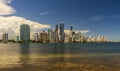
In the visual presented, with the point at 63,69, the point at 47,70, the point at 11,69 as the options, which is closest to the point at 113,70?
the point at 63,69

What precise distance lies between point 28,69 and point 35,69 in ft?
3.79

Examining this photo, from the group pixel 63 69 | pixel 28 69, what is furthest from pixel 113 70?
pixel 28 69

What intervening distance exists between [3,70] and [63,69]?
368 inches

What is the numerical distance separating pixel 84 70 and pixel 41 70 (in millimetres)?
6678

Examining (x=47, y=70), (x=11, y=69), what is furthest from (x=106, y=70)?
(x=11, y=69)

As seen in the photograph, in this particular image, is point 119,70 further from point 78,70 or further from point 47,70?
point 47,70

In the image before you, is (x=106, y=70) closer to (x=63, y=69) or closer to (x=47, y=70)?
(x=63, y=69)

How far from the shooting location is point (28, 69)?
39.9 m

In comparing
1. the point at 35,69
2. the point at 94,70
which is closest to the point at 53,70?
the point at 35,69

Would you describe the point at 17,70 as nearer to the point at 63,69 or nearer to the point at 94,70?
the point at 63,69

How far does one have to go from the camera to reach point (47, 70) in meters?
38.4

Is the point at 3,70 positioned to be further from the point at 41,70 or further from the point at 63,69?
the point at 63,69

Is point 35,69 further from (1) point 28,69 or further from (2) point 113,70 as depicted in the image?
(2) point 113,70

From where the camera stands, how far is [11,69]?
3953cm
